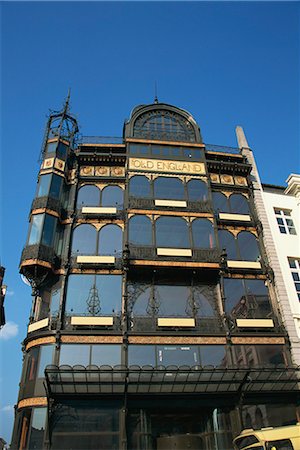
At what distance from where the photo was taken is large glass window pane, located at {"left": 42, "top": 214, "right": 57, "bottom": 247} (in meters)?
24.4

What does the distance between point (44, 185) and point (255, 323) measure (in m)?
17.6

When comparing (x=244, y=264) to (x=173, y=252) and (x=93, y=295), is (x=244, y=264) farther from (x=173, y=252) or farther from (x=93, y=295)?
(x=93, y=295)

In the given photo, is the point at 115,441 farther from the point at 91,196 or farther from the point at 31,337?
the point at 91,196

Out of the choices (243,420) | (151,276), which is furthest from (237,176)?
(243,420)

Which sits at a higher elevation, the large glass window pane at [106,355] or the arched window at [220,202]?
the arched window at [220,202]

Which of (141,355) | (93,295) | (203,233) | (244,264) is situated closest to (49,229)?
(93,295)

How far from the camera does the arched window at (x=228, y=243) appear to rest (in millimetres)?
26183

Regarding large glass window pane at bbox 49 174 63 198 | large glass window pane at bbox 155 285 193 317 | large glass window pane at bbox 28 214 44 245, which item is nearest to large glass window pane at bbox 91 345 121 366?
large glass window pane at bbox 155 285 193 317

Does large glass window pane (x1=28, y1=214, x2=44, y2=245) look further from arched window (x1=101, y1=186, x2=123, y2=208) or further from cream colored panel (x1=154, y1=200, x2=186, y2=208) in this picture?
cream colored panel (x1=154, y1=200, x2=186, y2=208)

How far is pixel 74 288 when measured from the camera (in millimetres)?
23422

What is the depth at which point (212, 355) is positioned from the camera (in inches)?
858

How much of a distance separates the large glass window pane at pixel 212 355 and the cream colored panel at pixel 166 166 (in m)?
13.4

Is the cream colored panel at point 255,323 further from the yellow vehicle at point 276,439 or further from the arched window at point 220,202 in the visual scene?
the arched window at point 220,202

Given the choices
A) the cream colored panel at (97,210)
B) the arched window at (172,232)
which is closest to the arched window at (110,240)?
the cream colored panel at (97,210)
